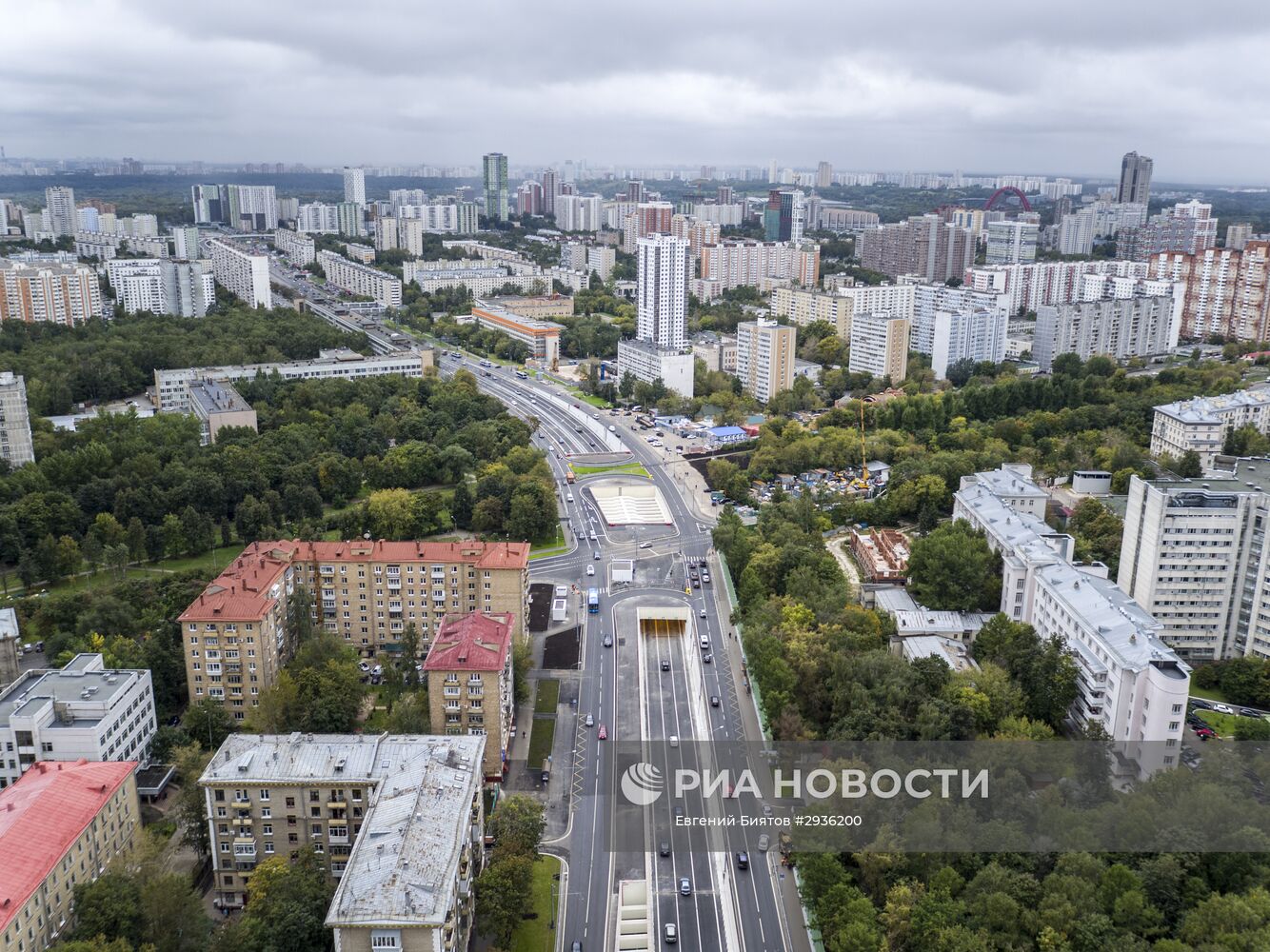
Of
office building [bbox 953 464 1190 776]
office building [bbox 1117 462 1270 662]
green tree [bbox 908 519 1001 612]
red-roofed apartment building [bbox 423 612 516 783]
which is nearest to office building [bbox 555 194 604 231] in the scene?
office building [bbox 953 464 1190 776]

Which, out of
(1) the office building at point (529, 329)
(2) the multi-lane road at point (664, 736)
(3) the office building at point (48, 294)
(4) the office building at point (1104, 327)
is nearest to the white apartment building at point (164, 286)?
Answer: (3) the office building at point (48, 294)

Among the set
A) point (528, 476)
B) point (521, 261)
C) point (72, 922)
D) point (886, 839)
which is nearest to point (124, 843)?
point (72, 922)

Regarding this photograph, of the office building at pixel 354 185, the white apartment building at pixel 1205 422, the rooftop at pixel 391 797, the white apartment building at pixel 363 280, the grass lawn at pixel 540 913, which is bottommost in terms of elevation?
the grass lawn at pixel 540 913

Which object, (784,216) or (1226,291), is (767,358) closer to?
(1226,291)

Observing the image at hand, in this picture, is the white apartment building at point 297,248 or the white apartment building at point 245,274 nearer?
the white apartment building at point 245,274

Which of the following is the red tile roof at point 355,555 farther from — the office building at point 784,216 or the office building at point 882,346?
the office building at point 784,216

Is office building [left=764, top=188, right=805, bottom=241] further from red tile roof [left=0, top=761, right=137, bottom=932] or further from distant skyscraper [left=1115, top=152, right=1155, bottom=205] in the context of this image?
red tile roof [left=0, top=761, right=137, bottom=932]
